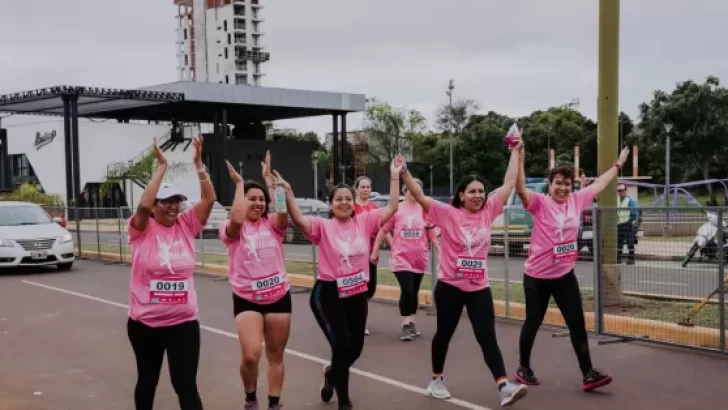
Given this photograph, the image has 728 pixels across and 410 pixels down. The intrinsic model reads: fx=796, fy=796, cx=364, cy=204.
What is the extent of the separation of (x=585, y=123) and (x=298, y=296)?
6510 cm

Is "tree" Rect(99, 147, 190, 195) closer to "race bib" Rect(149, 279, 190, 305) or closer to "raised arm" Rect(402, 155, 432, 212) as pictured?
"raised arm" Rect(402, 155, 432, 212)

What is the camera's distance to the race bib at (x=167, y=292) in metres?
5.10

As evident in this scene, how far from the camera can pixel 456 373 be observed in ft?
25.3

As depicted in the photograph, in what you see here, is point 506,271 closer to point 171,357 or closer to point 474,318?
point 474,318

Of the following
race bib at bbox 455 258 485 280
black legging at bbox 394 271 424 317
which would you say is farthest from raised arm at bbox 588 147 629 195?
black legging at bbox 394 271 424 317

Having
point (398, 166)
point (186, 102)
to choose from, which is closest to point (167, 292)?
point (398, 166)

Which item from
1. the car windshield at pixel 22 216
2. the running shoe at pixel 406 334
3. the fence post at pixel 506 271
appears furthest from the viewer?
the car windshield at pixel 22 216

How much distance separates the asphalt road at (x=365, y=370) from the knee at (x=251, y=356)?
0.91m

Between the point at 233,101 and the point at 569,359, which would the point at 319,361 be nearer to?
the point at 569,359

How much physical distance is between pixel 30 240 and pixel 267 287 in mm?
13764

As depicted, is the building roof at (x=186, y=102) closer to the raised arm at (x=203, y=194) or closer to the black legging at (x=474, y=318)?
the black legging at (x=474, y=318)

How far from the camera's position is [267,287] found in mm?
5895

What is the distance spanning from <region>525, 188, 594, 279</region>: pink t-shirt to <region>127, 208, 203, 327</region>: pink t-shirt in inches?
124

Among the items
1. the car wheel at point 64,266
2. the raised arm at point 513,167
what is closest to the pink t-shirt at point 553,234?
the raised arm at point 513,167
